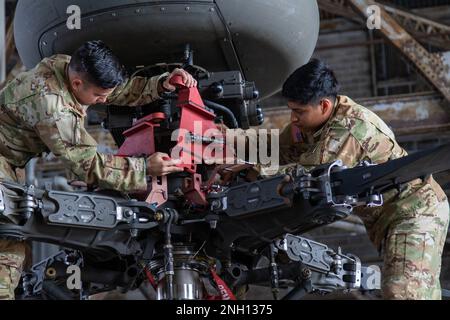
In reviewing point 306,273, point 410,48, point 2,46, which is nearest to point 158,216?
point 306,273

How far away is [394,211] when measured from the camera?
629 centimetres

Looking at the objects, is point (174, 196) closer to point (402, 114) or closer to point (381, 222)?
point (381, 222)

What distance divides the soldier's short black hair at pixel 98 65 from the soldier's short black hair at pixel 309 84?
1.03 metres

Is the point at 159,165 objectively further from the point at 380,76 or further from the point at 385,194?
the point at 380,76

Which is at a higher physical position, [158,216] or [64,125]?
[64,125]

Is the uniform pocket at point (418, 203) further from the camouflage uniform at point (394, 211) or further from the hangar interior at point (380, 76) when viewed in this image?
the hangar interior at point (380, 76)

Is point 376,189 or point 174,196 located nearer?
point 376,189

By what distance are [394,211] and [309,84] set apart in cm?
95

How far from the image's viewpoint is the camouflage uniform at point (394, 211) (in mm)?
6012

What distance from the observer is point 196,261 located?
643 centimetres

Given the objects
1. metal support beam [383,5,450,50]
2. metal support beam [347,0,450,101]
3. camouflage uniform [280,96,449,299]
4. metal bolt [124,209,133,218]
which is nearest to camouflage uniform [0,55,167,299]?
metal bolt [124,209,133,218]

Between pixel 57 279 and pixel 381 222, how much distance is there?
2306 mm
